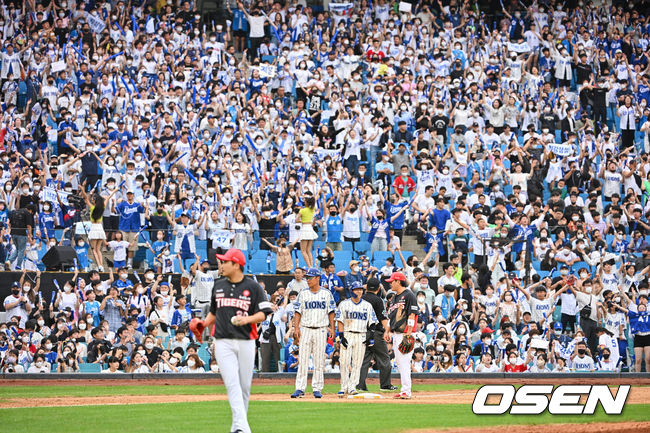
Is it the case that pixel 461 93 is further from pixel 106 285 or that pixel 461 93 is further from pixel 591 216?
pixel 106 285

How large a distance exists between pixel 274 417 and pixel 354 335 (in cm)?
350

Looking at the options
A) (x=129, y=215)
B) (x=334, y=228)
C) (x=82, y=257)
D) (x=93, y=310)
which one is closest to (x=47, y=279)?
(x=82, y=257)

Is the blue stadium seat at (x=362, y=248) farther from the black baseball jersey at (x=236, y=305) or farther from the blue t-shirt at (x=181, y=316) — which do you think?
the black baseball jersey at (x=236, y=305)

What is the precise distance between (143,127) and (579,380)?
13505 millimetres

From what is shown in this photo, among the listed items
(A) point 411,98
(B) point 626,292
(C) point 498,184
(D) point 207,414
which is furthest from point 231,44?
(D) point 207,414

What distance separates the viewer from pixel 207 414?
1399cm

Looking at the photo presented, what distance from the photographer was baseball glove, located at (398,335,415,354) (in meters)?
16.2

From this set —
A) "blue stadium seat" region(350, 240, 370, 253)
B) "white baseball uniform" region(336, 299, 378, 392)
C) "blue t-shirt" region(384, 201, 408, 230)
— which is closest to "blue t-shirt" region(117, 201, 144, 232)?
"blue stadium seat" region(350, 240, 370, 253)

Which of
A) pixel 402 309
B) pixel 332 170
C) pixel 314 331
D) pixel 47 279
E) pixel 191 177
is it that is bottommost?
pixel 47 279

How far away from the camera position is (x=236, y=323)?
36.6ft

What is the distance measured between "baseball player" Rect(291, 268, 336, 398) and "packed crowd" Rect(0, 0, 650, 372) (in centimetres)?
142

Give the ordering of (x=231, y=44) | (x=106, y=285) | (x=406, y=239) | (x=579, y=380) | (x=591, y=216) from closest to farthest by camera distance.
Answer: (x=579, y=380) → (x=106, y=285) → (x=406, y=239) → (x=591, y=216) → (x=231, y=44)

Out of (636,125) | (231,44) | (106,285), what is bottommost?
(106,285)

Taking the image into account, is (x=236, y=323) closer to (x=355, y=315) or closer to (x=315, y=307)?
(x=315, y=307)
